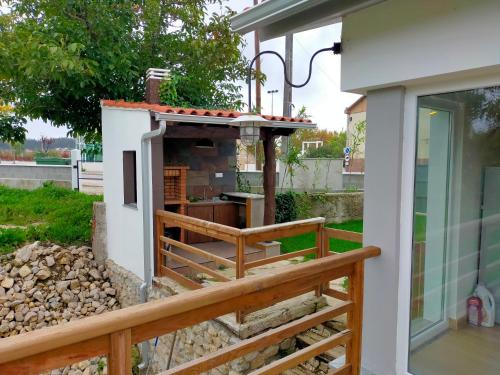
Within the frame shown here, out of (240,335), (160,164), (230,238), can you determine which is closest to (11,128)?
(160,164)

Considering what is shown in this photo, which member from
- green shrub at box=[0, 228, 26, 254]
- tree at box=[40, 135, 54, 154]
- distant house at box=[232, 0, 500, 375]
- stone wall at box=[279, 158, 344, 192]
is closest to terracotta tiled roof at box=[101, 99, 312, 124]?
distant house at box=[232, 0, 500, 375]

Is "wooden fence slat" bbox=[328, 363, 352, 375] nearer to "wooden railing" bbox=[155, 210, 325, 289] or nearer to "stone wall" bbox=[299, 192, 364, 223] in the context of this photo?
"wooden railing" bbox=[155, 210, 325, 289]

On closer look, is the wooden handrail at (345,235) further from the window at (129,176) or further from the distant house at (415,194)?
the window at (129,176)

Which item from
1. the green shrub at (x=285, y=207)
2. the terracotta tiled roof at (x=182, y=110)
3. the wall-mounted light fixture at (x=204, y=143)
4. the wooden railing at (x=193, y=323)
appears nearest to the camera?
the wooden railing at (x=193, y=323)

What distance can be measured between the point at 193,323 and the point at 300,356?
0.76 meters

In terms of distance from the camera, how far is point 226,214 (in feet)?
24.7

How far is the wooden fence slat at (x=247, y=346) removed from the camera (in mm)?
1531

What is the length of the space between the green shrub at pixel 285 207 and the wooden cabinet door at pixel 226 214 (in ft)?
6.57

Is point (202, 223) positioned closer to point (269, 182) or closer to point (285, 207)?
point (269, 182)

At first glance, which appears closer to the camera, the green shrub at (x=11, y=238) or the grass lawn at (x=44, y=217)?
the green shrub at (x=11, y=238)

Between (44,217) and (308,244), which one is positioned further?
(44,217)

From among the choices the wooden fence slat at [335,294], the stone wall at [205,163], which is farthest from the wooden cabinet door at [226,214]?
the wooden fence slat at [335,294]

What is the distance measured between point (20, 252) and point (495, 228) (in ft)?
25.1

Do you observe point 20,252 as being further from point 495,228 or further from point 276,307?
point 495,228
